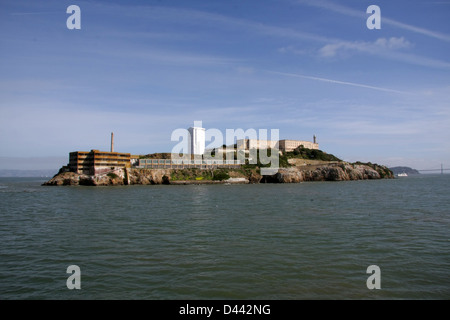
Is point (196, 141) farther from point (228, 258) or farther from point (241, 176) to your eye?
point (228, 258)

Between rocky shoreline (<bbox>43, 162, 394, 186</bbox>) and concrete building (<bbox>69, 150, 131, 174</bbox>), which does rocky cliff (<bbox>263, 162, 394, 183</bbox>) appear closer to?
rocky shoreline (<bbox>43, 162, 394, 186</bbox>)

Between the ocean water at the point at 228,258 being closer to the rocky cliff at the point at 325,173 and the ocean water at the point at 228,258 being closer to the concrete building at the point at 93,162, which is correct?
the concrete building at the point at 93,162

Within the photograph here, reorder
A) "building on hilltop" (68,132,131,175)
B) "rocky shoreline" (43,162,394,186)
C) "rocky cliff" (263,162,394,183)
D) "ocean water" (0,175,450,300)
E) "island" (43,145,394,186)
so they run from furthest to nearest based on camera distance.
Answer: "rocky cliff" (263,162,394,183) → "building on hilltop" (68,132,131,175) → "island" (43,145,394,186) → "rocky shoreline" (43,162,394,186) → "ocean water" (0,175,450,300)

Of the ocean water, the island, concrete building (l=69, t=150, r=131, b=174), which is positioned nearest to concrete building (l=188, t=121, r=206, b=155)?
the island

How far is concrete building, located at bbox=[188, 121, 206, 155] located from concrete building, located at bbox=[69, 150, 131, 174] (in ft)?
202

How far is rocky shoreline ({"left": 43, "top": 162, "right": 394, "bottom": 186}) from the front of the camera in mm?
114250

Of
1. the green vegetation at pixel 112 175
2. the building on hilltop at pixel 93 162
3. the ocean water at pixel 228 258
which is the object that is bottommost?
the ocean water at pixel 228 258

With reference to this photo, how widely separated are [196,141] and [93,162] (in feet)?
250

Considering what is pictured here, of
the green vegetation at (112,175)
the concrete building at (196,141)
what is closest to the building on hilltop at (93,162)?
the green vegetation at (112,175)

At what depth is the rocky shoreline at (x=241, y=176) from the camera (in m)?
114

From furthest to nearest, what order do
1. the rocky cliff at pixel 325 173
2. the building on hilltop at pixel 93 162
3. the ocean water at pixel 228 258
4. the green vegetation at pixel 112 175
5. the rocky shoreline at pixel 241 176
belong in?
the rocky cliff at pixel 325 173 → the building on hilltop at pixel 93 162 → the green vegetation at pixel 112 175 → the rocky shoreline at pixel 241 176 → the ocean water at pixel 228 258

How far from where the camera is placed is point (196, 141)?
600 ft

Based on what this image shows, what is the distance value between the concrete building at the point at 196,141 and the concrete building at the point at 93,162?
61578 millimetres
